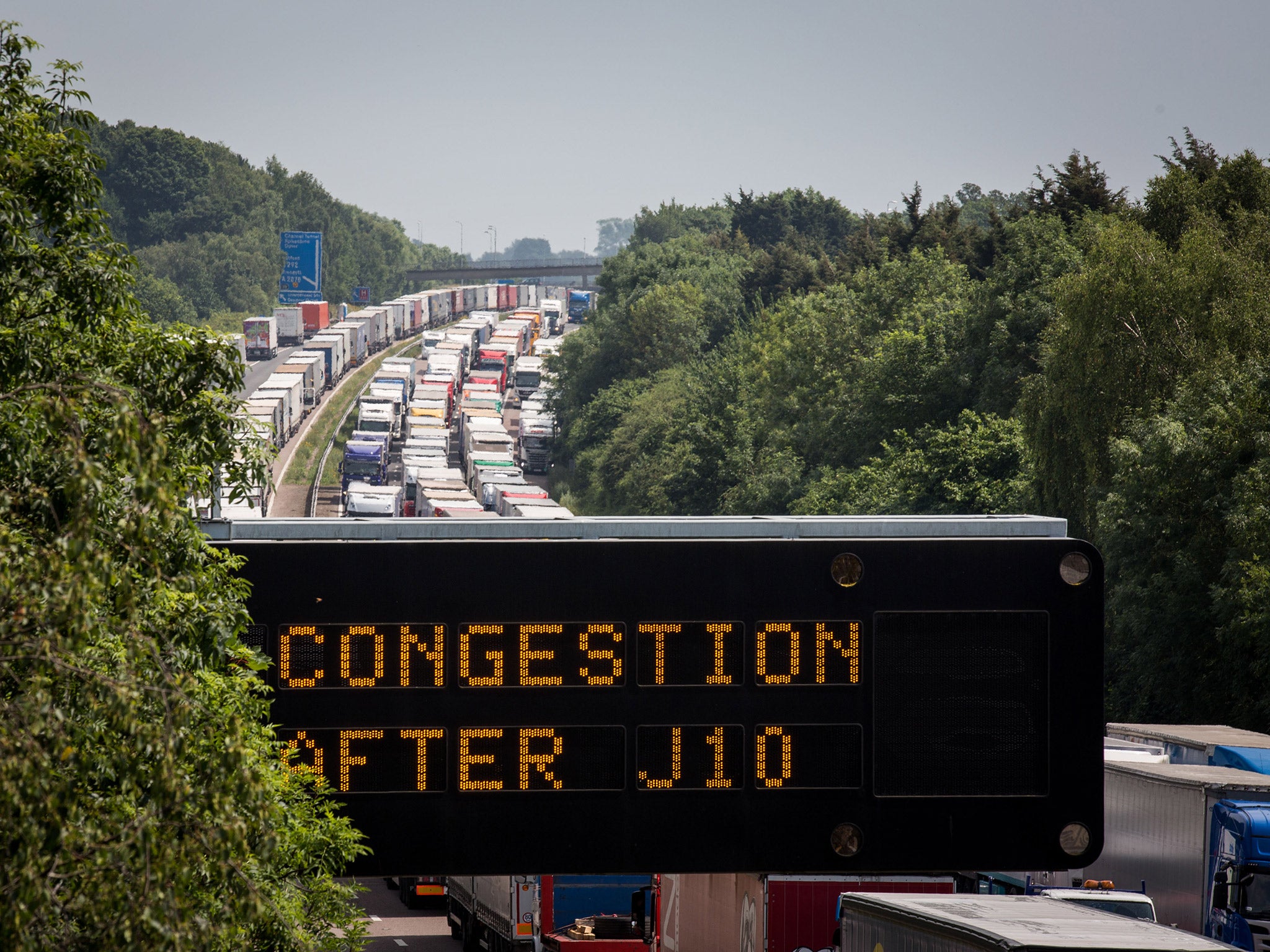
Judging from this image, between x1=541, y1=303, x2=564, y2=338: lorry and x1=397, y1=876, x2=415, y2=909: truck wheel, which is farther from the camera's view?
x1=541, y1=303, x2=564, y2=338: lorry

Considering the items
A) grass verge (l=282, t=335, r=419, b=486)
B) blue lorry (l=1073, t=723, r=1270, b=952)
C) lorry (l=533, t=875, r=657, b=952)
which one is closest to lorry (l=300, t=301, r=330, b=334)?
grass verge (l=282, t=335, r=419, b=486)

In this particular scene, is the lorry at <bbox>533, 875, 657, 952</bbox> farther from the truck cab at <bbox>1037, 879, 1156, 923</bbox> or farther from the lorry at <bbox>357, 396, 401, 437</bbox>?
the lorry at <bbox>357, 396, 401, 437</bbox>

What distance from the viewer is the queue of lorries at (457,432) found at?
200 ft

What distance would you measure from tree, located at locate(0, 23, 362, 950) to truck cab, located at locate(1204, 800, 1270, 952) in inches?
437

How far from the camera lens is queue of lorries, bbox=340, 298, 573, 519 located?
6081cm

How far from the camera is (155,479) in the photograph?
5996 mm

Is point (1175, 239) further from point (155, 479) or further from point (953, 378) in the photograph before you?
point (155, 479)

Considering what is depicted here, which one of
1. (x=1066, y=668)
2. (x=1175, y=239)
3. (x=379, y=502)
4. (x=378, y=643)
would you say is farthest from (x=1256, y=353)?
(x=379, y=502)

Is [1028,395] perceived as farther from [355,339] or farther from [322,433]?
[355,339]

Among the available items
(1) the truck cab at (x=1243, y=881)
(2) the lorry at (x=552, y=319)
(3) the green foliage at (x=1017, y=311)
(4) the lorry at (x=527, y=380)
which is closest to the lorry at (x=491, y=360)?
(4) the lorry at (x=527, y=380)

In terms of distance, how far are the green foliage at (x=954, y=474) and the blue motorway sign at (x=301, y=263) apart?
7014 centimetres

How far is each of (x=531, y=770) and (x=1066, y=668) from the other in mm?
3447

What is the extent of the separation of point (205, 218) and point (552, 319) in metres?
39.3

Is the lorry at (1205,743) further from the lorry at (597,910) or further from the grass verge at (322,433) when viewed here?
the grass verge at (322,433)
